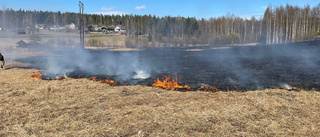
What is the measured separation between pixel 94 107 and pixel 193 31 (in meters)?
64.2

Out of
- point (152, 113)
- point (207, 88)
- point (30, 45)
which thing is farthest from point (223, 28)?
point (152, 113)

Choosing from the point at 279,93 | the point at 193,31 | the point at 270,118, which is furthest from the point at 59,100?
the point at 193,31

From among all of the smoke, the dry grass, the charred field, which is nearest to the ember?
the charred field

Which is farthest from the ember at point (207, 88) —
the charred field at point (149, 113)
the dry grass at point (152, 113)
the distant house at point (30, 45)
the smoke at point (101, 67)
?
the distant house at point (30, 45)

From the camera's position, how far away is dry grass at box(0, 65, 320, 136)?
525 centimetres

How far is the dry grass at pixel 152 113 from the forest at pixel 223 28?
37501 millimetres

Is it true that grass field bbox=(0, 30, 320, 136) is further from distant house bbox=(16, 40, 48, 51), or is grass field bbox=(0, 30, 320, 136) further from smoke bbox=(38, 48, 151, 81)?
distant house bbox=(16, 40, 48, 51)

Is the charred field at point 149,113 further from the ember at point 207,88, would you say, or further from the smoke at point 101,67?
the smoke at point 101,67

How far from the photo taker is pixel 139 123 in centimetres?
567

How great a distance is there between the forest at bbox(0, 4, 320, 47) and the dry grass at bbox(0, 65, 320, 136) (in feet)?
123

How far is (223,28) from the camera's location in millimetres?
71312

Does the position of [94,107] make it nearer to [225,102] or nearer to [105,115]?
[105,115]

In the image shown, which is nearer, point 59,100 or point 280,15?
point 59,100

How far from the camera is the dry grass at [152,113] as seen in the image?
17.2 feet
